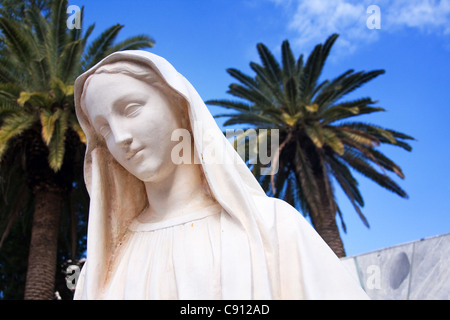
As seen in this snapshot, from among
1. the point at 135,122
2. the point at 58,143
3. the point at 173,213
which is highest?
the point at 58,143

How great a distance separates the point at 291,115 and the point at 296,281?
14876 mm

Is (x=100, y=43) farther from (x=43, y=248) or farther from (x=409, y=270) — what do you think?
(x=409, y=270)

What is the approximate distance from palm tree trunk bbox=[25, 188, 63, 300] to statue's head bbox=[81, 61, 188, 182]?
1084cm

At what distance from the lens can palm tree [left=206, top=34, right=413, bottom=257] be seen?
15555 mm

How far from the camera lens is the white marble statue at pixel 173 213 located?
86.1 inches

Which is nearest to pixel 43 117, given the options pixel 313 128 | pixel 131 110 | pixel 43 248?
pixel 43 248

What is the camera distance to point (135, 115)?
252cm

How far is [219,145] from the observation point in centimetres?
252

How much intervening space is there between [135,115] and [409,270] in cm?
639

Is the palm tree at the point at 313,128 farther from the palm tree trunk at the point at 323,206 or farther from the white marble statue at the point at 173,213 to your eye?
the white marble statue at the point at 173,213

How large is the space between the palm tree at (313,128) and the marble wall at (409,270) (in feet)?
21.3

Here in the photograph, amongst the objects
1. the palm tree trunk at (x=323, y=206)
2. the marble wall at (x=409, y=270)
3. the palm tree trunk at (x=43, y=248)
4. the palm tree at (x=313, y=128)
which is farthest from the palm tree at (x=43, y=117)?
the marble wall at (x=409, y=270)

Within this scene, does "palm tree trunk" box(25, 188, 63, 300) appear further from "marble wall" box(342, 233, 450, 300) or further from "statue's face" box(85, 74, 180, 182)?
"statue's face" box(85, 74, 180, 182)

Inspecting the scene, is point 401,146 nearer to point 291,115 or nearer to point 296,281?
point 291,115
